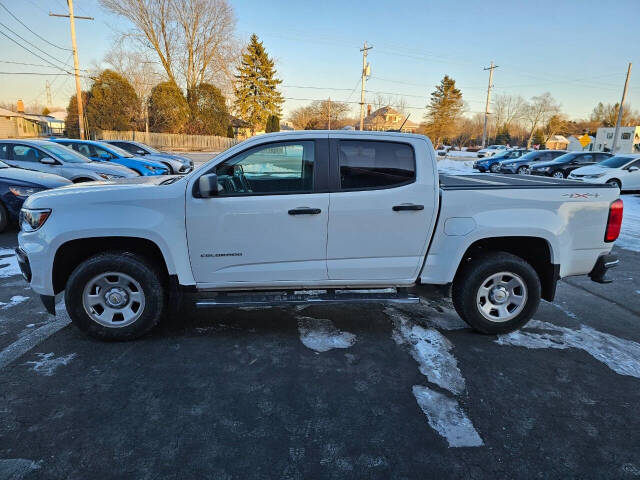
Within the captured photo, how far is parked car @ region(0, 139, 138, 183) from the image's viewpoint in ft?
29.1

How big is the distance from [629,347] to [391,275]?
2.32 m

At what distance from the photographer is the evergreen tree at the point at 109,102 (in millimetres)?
34188

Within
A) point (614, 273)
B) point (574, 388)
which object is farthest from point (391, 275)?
point (614, 273)

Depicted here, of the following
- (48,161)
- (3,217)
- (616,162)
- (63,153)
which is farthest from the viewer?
(616,162)

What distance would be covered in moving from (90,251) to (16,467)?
194cm

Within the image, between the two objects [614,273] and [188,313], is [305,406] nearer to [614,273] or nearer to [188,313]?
[188,313]

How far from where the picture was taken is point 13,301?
4.47 meters

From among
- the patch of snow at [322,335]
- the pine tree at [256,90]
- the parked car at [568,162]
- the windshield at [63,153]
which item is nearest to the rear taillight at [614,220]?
the patch of snow at [322,335]

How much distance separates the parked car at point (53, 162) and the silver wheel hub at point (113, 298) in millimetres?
6281

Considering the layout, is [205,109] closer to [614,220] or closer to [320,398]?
[614,220]

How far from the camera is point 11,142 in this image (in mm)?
9219

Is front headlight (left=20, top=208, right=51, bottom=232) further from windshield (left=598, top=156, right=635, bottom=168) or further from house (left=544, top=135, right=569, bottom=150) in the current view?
house (left=544, top=135, right=569, bottom=150)

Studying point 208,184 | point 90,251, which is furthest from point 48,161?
point 208,184

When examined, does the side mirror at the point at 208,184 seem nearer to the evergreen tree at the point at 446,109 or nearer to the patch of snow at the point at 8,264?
the patch of snow at the point at 8,264
